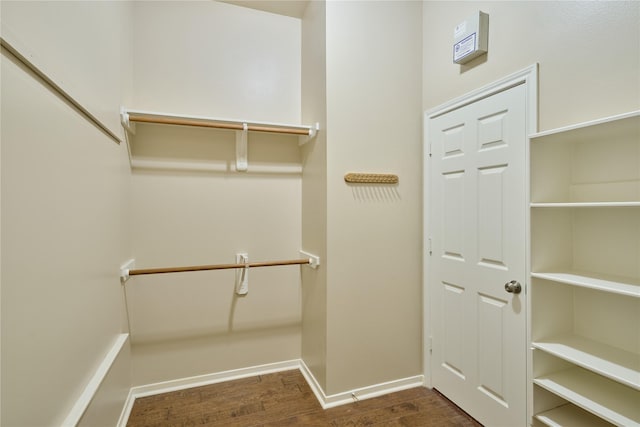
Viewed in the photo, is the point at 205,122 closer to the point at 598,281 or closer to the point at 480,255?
the point at 480,255

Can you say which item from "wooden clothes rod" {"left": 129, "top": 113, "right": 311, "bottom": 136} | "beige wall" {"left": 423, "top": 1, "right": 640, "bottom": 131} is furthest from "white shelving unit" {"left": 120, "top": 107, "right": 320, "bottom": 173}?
"beige wall" {"left": 423, "top": 1, "right": 640, "bottom": 131}

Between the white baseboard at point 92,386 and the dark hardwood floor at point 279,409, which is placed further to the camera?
the dark hardwood floor at point 279,409

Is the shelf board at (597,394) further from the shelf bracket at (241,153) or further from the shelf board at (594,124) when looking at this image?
the shelf bracket at (241,153)

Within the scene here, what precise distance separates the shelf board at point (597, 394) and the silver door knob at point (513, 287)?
0.43m

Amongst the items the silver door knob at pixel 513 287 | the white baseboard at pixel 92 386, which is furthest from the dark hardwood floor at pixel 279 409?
the silver door knob at pixel 513 287

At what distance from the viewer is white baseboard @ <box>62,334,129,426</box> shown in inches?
42.8

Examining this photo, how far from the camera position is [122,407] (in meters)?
1.89

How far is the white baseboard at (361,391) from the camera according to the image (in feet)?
6.85

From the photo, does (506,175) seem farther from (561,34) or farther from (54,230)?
(54,230)

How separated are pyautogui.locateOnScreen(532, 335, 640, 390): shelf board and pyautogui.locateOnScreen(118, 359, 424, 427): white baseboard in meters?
1.11

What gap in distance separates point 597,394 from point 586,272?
534 millimetres

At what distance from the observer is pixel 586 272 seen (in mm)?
1436

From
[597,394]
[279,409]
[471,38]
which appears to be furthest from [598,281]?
[279,409]

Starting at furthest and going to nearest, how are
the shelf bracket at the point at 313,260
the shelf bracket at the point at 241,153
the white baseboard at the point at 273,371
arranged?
the shelf bracket at the point at 241,153
the shelf bracket at the point at 313,260
the white baseboard at the point at 273,371
